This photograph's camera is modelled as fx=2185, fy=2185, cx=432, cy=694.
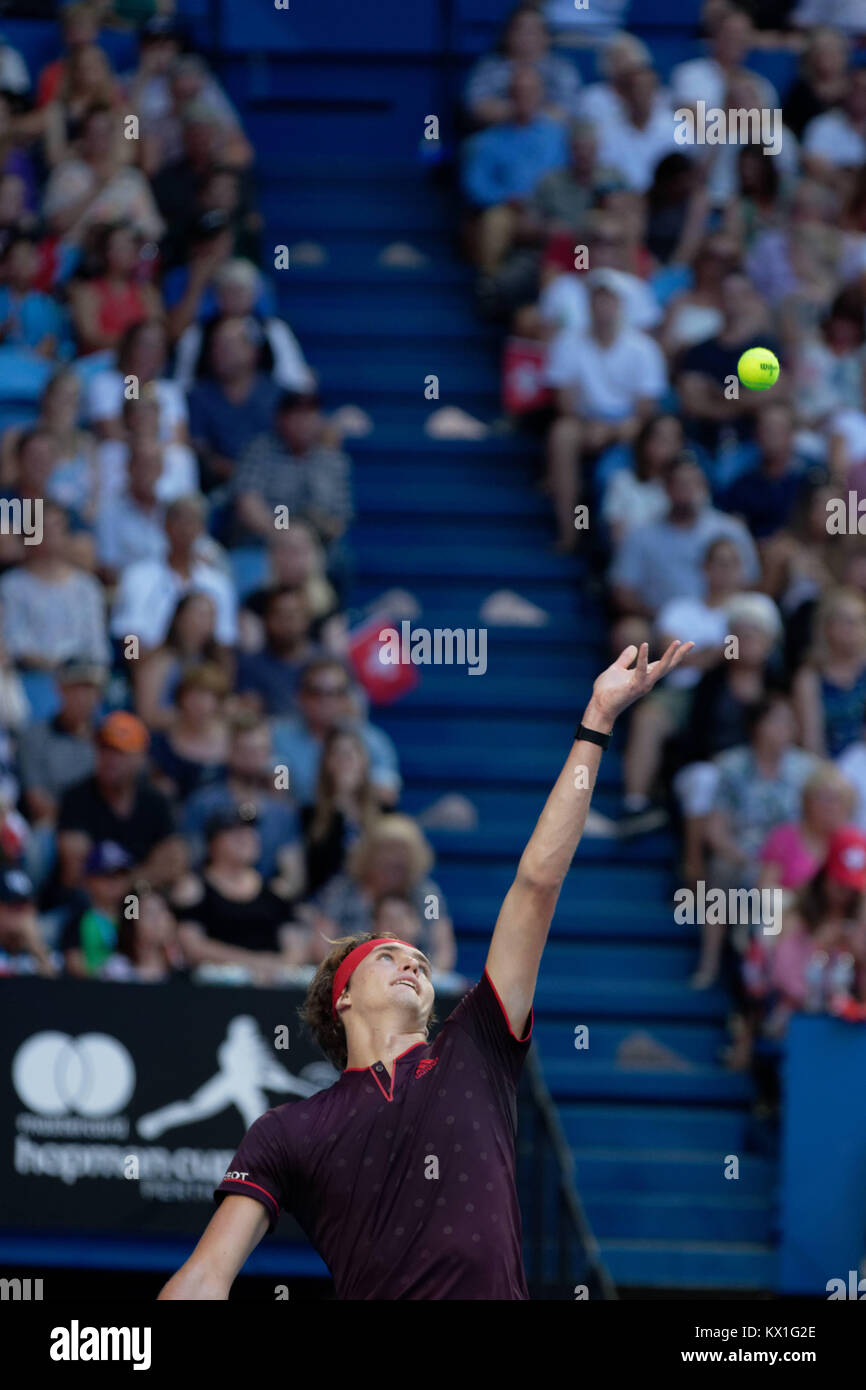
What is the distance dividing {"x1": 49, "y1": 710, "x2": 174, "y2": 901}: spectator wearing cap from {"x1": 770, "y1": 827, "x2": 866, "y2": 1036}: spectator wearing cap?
250 centimetres

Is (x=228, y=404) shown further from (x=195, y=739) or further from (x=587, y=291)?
(x=195, y=739)

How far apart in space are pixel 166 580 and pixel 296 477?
0.94 m

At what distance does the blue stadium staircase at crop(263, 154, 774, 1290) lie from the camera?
878 cm

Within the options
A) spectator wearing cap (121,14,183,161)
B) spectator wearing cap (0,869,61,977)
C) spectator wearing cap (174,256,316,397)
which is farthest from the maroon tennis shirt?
spectator wearing cap (121,14,183,161)

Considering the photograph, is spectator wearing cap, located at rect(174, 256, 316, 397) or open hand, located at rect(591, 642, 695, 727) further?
spectator wearing cap, located at rect(174, 256, 316, 397)

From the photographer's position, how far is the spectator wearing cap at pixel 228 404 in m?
10.6

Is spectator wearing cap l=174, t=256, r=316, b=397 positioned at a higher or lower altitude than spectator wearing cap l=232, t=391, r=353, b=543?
higher

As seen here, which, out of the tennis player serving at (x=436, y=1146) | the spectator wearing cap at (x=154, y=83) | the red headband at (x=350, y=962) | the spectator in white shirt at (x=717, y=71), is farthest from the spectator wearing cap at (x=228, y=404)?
the tennis player serving at (x=436, y=1146)

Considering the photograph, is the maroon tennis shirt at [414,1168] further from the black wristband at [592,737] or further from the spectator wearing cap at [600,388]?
the spectator wearing cap at [600,388]

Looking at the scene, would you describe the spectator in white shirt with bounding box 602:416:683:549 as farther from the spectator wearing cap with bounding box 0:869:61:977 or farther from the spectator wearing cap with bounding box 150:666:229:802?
the spectator wearing cap with bounding box 0:869:61:977

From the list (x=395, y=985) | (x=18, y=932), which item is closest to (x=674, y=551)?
(x=18, y=932)

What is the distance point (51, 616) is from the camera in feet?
31.2

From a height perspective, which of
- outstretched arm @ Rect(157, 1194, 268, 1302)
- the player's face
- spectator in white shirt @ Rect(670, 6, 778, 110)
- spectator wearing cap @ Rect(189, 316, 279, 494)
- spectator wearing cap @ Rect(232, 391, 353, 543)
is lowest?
outstretched arm @ Rect(157, 1194, 268, 1302)

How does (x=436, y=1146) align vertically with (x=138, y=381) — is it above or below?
below
